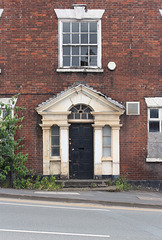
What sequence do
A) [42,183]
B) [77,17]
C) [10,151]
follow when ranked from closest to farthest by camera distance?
[10,151]
[42,183]
[77,17]

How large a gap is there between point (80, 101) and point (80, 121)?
0.74 metres

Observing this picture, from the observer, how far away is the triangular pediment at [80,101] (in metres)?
13.2

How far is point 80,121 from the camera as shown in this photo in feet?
44.1

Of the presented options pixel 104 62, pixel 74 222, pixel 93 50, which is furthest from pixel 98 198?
pixel 93 50

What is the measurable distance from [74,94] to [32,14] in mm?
3426

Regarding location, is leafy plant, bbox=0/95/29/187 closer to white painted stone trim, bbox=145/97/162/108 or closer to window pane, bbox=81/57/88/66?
window pane, bbox=81/57/88/66

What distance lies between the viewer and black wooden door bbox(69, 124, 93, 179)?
1349cm

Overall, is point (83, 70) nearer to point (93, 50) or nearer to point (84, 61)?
point (84, 61)

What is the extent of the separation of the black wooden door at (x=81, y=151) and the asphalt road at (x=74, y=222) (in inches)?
137

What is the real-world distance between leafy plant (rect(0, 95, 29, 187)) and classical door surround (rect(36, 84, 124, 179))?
959 millimetres

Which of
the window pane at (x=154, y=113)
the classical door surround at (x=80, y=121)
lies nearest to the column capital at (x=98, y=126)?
the classical door surround at (x=80, y=121)

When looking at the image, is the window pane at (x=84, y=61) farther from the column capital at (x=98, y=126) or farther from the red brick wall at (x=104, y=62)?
the column capital at (x=98, y=126)

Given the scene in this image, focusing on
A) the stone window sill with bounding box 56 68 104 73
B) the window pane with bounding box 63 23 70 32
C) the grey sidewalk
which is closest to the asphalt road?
the grey sidewalk

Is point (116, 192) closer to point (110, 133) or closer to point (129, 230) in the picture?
point (110, 133)
